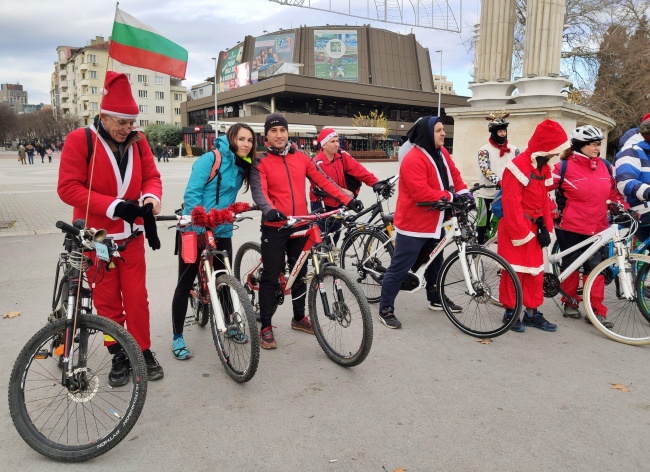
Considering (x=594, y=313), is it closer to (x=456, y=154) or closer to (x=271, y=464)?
(x=271, y=464)

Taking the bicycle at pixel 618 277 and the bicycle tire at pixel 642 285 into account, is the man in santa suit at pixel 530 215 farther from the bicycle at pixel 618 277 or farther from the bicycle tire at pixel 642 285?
the bicycle tire at pixel 642 285

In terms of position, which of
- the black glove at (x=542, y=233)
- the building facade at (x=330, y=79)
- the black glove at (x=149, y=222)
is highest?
the building facade at (x=330, y=79)

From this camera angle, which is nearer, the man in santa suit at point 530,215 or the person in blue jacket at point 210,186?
the person in blue jacket at point 210,186

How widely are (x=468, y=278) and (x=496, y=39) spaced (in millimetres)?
8963

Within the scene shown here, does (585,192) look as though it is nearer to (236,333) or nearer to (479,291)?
(479,291)

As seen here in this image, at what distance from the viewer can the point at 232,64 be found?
8850 centimetres

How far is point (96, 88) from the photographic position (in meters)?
99.7

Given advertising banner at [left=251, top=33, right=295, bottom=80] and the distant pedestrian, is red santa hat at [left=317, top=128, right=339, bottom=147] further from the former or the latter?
advertising banner at [left=251, top=33, right=295, bottom=80]

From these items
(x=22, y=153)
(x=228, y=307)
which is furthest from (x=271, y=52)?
(x=228, y=307)

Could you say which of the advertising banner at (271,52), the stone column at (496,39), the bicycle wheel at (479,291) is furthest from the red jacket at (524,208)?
the advertising banner at (271,52)

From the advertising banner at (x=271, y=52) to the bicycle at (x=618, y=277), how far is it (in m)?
79.1

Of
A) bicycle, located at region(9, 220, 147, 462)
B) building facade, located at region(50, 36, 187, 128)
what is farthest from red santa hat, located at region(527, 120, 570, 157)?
building facade, located at region(50, 36, 187, 128)

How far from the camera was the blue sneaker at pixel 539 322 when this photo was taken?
→ 469 cm

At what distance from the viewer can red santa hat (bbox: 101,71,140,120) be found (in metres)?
3.20
